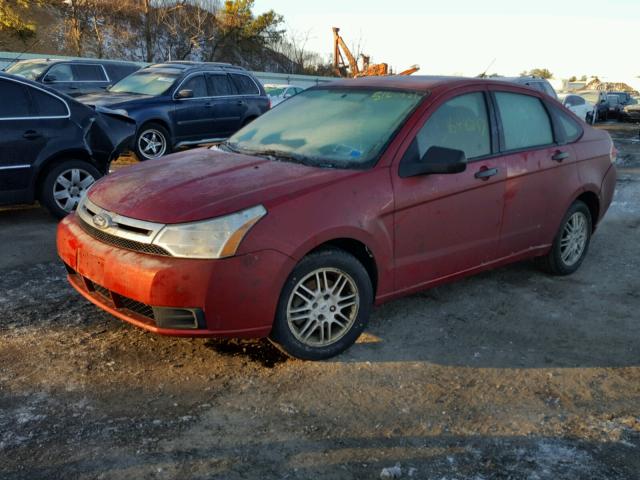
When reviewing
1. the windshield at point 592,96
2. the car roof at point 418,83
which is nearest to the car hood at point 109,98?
the car roof at point 418,83

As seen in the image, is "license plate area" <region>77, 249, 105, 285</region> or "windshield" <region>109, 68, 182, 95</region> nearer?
"license plate area" <region>77, 249, 105, 285</region>

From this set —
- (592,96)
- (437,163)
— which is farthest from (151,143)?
(592,96)

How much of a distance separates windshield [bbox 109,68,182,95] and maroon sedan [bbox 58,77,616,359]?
6.90 metres

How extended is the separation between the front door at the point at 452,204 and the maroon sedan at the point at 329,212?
1 cm

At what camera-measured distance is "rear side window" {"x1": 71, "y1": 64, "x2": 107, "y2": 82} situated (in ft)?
46.4

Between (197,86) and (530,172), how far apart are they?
26.8 ft

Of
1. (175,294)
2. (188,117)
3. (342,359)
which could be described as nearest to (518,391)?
(342,359)

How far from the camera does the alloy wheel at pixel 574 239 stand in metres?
5.31

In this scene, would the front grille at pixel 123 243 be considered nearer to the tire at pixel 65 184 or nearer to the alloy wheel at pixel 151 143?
the tire at pixel 65 184

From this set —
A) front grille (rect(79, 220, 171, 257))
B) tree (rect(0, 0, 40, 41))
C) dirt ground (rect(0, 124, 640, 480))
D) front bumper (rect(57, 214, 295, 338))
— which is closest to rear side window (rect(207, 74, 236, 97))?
dirt ground (rect(0, 124, 640, 480))

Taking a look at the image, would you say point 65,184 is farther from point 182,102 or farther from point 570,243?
point 570,243

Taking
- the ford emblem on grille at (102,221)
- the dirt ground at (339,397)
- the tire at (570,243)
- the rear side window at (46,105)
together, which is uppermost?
the rear side window at (46,105)

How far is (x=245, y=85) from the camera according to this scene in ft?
40.5

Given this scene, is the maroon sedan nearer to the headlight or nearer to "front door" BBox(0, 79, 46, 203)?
the headlight
